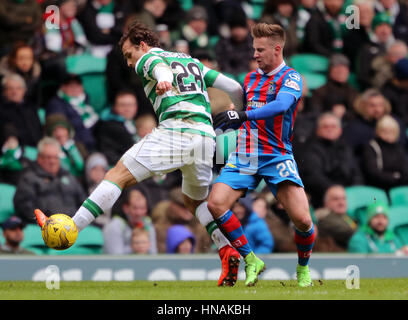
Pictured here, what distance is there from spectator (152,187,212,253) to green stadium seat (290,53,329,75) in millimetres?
3826

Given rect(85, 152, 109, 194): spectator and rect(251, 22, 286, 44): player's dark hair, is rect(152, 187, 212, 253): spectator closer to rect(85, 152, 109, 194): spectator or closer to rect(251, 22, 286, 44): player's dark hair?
rect(85, 152, 109, 194): spectator

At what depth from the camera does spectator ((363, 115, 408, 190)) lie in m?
12.1

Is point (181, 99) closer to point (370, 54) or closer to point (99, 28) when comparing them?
point (99, 28)

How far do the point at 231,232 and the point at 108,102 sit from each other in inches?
194

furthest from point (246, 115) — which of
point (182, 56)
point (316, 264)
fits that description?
point (316, 264)

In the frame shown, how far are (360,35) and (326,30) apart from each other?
23.7 inches

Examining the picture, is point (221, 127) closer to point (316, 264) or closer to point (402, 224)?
point (316, 264)

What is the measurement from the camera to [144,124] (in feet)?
36.2

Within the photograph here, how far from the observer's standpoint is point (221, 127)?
688 cm

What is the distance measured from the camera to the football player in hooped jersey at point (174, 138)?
7.07 m

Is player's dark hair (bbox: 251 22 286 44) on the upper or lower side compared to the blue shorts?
upper

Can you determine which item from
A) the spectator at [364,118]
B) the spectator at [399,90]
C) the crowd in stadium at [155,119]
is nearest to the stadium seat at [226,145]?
the crowd in stadium at [155,119]

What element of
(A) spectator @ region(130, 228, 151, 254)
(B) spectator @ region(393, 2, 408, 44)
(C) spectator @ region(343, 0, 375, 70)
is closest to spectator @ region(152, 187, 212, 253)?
(A) spectator @ region(130, 228, 151, 254)

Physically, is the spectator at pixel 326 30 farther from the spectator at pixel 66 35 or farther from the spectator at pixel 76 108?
the spectator at pixel 76 108
